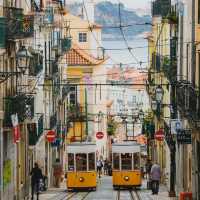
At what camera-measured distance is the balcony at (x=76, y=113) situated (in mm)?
75738

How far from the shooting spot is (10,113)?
32062 mm

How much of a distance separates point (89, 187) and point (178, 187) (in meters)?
4.14

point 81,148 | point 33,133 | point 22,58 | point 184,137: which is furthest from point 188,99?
point 81,148

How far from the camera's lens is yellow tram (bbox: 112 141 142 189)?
46156 mm

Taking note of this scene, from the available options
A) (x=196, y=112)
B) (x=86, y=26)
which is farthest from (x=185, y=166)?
(x=86, y=26)

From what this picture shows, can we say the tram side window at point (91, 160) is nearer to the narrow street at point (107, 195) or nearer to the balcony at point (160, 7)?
the narrow street at point (107, 195)

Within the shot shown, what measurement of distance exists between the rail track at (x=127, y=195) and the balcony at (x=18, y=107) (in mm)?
5855

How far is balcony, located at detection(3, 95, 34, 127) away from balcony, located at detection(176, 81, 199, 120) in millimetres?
5348

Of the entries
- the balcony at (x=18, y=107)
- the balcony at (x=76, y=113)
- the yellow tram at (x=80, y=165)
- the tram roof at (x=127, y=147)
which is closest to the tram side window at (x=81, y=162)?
the yellow tram at (x=80, y=165)

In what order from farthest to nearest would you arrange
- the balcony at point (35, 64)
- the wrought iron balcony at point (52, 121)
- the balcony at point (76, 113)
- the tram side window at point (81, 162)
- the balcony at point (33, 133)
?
the balcony at point (76, 113)
the wrought iron balcony at point (52, 121)
the tram side window at point (81, 162)
the balcony at point (33, 133)
the balcony at point (35, 64)

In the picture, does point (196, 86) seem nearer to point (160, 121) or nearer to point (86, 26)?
point (160, 121)

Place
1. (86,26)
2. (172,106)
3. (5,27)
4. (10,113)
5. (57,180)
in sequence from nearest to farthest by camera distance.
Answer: (5,27) < (10,113) < (172,106) < (57,180) < (86,26)

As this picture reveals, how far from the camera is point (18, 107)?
3334 centimetres

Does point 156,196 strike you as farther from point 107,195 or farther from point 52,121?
point 52,121
